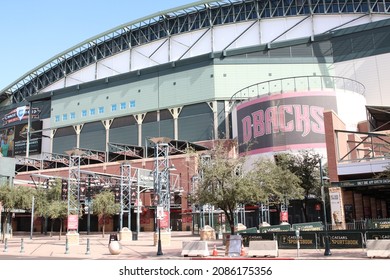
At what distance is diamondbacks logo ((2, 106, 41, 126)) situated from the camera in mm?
112000

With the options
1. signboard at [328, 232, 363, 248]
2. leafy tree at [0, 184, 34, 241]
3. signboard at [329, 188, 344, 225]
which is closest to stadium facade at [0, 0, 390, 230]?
leafy tree at [0, 184, 34, 241]

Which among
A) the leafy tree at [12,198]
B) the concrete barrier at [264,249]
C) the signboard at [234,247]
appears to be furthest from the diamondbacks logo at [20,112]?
the concrete barrier at [264,249]

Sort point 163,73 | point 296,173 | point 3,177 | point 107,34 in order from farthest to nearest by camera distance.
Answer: point 107,34 < point 163,73 < point 3,177 < point 296,173

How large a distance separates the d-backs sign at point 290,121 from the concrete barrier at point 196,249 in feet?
131

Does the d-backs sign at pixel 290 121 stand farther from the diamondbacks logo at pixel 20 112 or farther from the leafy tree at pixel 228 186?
the diamondbacks logo at pixel 20 112

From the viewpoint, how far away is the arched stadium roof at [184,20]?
8938 centimetres

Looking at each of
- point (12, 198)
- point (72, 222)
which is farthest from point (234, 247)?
point (12, 198)

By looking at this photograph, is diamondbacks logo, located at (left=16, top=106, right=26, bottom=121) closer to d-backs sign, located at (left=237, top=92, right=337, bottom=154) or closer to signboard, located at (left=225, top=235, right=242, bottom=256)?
d-backs sign, located at (left=237, top=92, right=337, bottom=154)

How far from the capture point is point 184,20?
3935 inches

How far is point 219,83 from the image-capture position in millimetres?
84438

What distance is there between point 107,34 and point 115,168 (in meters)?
42.8

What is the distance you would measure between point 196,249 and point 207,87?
63974 millimetres
